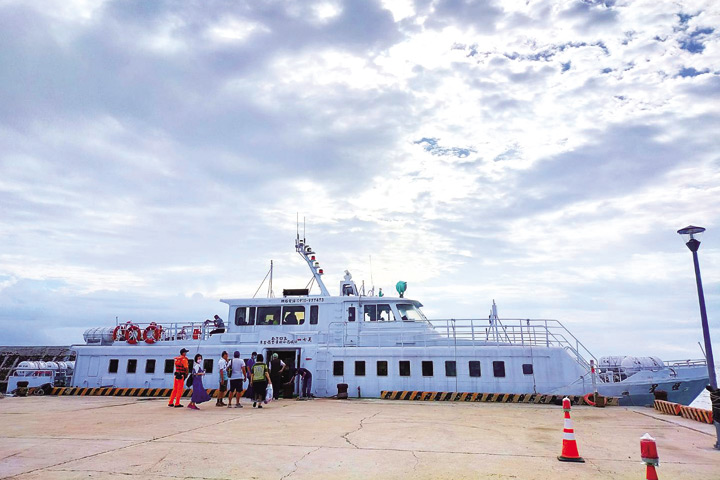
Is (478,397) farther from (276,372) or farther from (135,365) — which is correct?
(135,365)

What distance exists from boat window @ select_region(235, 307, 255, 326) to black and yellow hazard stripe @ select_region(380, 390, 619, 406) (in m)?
7.09

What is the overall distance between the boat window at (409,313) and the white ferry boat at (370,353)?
0.05 metres

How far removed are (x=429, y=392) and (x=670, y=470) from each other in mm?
12269

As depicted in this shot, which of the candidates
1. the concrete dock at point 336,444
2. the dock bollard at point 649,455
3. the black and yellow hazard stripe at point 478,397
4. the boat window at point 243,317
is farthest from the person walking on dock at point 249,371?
the dock bollard at point 649,455

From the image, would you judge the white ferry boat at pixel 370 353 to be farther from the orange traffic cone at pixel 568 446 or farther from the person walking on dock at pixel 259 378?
the orange traffic cone at pixel 568 446

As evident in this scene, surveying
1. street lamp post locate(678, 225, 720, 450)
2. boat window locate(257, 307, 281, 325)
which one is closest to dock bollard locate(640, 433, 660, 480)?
street lamp post locate(678, 225, 720, 450)

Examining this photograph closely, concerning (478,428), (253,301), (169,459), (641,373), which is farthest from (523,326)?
(169,459)

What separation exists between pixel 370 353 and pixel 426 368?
233 cm

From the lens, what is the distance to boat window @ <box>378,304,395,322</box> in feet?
69.2

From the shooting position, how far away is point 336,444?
8539 mm

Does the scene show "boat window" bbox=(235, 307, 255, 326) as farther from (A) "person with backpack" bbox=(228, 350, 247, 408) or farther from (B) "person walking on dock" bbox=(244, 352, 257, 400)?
(A) "person with backpack" bbox=(228, 350, 247, 408)

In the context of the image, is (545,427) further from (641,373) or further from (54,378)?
(54,378)

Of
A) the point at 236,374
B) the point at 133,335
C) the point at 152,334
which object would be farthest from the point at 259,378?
the point at 133,335

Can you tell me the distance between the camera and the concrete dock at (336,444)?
21.5 ft
